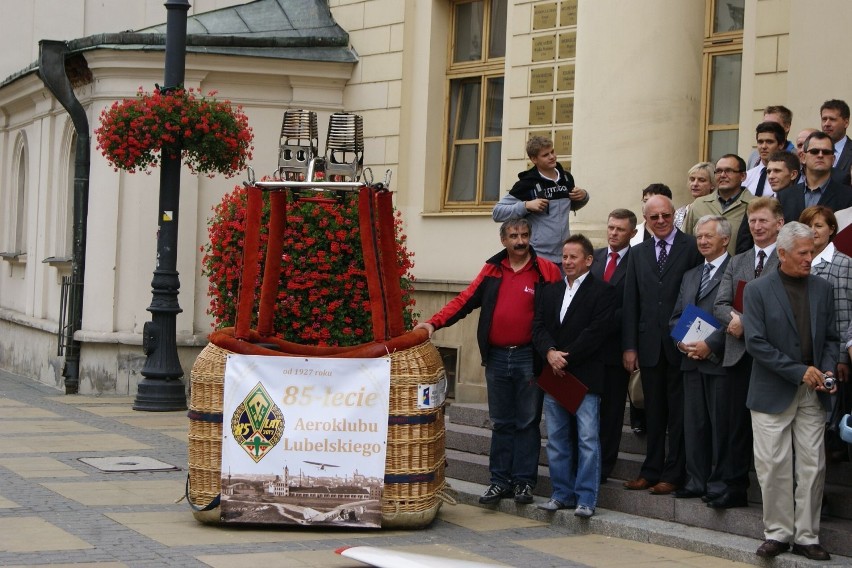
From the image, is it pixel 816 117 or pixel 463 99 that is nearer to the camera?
pixel 816 117

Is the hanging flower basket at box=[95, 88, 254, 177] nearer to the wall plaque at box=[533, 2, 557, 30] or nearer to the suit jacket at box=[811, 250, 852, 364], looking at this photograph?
the wall plaque at box=[533, 2, 557, 30]

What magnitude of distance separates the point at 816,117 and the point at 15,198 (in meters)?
14.7

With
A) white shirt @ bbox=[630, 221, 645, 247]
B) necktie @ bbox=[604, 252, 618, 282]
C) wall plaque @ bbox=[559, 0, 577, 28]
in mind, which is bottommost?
necktie @ bbox=[604, 252, 618, 282]

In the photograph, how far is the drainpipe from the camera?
1722 cm

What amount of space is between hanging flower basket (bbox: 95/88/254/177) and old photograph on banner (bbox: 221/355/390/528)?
6466 millimetres

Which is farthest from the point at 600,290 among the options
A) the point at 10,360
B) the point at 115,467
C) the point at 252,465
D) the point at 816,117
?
the point at 10,360

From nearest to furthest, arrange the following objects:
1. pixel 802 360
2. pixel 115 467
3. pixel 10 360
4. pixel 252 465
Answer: pixel 802 360 → pixel 252 465 → pixel 115 467 → pixel 10 360

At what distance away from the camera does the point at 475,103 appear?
631 inches

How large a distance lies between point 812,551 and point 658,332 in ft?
6.31

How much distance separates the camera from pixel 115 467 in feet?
36.7

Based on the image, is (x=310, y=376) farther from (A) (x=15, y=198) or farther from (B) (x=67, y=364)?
(A) (x=15, y=198)

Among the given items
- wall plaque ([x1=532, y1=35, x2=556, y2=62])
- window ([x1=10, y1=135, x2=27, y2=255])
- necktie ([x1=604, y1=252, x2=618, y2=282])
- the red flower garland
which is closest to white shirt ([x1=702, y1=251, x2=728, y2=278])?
necktie ([x1=604, y1=252, x2=618, y2=282])

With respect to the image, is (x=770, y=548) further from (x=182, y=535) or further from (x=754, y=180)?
(x=182, y=535)

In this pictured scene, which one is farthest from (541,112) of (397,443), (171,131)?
(397,443)
